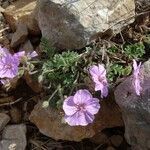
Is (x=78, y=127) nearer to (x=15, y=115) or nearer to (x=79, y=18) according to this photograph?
(x=15, y=115)

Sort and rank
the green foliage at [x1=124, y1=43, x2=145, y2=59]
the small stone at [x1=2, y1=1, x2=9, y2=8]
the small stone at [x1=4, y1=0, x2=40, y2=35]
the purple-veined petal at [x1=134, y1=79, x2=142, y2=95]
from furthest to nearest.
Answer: the small stone at [x1=2, y1=1, x2=9, y2=8] → the small stone at [x1=4, y1=0, x2=40, y2=35] → the green foliage at [x1=124, y1=43, x2=145, y2=59] → the purple-veined petal at [x1=134, y1=79, x2=142, y2=95]

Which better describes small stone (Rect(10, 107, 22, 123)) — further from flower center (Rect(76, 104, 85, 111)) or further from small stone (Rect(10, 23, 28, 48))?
flower center (Rect(76, 104, 85, 111))

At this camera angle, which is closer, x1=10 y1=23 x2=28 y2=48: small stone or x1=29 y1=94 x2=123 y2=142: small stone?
x1=29 y1=94 x2=123 y2=142: small stone

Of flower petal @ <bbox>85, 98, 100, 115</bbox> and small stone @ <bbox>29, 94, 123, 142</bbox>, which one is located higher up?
flower petal @ <bbox>85, 98, 100, 115</bbox>

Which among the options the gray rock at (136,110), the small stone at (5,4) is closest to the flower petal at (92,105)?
the gray rock at (136,110)

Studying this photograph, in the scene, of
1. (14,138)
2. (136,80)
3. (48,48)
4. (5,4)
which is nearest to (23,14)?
(5,4)

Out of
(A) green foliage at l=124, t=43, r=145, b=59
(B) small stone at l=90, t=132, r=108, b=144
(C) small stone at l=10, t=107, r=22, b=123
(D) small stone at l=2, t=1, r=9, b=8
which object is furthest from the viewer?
(D) small stone at l=2, t=1, r=9, b=8

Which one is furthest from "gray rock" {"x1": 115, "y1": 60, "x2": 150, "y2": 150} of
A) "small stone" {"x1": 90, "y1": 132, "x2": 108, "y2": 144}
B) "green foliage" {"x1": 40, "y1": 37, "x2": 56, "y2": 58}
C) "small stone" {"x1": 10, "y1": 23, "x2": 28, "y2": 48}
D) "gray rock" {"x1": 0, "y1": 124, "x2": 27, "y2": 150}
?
"small stone" {"x1": 10, "y1": 23, "x2": 28, "y2": 48}
